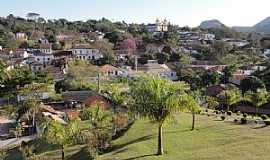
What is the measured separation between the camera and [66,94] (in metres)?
55.6

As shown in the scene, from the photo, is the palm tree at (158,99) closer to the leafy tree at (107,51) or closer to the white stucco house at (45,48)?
the leafy tree at (107,51)

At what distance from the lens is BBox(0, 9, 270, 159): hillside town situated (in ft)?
91.5

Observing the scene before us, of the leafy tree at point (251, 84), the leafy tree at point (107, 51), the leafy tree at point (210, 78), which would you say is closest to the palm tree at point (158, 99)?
the leafy tree at point (251, 84)

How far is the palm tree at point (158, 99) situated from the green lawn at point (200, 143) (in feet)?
4.15

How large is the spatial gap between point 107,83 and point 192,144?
4100 cm

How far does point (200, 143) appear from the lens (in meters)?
25.6

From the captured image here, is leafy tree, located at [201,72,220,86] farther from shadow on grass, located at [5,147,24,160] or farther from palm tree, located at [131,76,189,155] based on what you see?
palm tree, located at [131,76,189,155]

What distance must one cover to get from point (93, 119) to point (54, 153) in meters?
3.91

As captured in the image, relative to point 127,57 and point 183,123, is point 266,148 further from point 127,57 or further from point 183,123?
point 127,57

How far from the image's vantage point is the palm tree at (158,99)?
2442 cm

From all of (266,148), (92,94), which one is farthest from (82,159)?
(92,94)

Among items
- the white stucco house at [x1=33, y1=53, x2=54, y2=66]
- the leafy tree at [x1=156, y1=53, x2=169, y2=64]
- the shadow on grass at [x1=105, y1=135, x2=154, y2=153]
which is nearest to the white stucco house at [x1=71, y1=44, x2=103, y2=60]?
the white stucco house at [x1=33, y1=53, x2=54, y2=66]

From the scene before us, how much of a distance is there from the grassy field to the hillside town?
809mm

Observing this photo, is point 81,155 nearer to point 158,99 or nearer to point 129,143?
point 129,143
